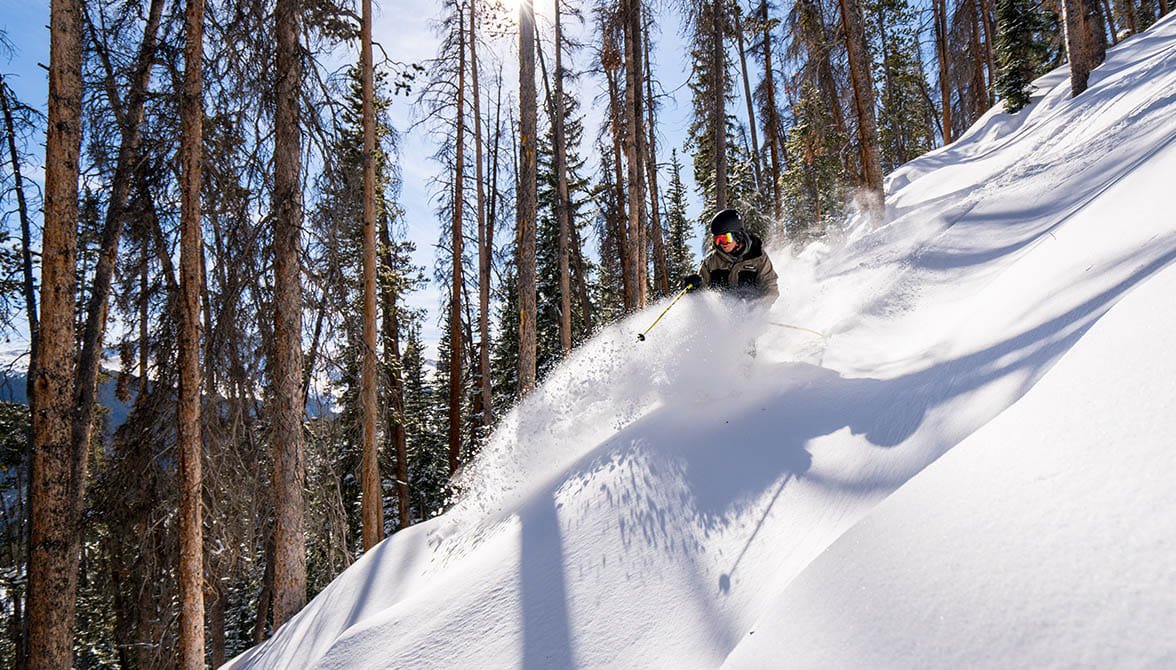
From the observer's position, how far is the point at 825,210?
868 inches

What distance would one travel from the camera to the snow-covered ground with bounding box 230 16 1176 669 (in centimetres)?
153

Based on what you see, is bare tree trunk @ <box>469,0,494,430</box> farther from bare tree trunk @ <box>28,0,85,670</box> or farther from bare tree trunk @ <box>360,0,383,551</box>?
bare tree trunk @ <box>28,0,85,670</box>

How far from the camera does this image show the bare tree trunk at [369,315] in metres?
9.05

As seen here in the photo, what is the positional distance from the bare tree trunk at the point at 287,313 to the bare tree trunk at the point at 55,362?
200cm

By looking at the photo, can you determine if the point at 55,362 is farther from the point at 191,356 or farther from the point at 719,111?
the point at 719,111

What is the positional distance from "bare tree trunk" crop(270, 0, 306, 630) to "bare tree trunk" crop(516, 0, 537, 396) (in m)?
3.21

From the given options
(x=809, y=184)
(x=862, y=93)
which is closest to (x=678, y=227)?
(x=809, y=184)

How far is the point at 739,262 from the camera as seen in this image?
240 inches

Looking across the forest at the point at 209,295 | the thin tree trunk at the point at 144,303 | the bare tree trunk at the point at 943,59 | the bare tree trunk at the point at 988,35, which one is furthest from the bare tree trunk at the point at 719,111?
the bare tree trunk at the point at 988,35

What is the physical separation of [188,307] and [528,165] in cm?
513

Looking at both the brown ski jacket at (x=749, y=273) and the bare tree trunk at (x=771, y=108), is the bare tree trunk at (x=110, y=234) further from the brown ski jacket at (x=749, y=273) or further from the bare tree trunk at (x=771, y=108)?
the bare tree trunk at (x=771, y=108)

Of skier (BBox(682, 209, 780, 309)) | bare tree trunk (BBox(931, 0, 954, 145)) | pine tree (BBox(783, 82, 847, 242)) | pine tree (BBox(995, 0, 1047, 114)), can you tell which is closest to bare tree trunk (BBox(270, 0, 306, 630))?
skier (BBox(682, 209, 780, 309))

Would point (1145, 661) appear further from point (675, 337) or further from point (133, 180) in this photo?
point (133, 180)

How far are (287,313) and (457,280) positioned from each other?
8000 millimetres
